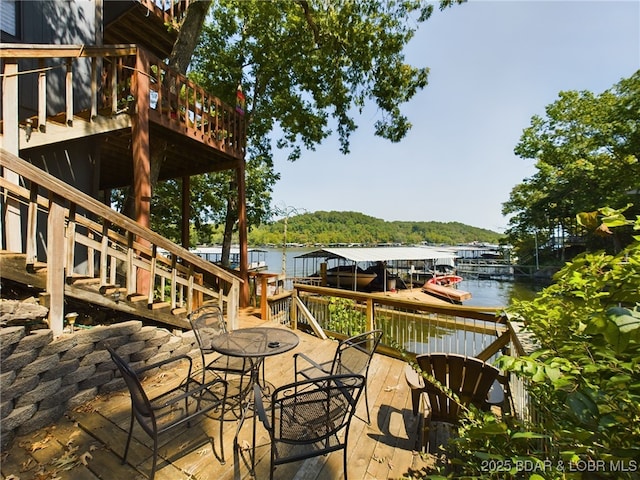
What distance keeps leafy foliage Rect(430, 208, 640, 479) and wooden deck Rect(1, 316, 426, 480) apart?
3.74 ft

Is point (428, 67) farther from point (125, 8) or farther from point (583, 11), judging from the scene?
point (125, 8)

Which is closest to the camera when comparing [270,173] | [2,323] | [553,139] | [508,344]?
[2,323]

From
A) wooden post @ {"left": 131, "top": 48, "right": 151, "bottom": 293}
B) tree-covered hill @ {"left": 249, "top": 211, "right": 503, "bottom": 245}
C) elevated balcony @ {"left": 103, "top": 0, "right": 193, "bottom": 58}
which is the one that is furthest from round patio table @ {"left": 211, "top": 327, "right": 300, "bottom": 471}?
tree-covered hill @ {"left": 249, "top": 211, "right": 503, "bottom": 245}

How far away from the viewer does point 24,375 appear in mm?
2180

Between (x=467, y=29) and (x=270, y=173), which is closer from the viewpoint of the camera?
(x=467, y=29)

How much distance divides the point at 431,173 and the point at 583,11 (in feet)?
37.4

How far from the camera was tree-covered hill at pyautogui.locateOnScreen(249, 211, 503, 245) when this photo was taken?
3222cm

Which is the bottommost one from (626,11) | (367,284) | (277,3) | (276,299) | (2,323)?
(367,284)

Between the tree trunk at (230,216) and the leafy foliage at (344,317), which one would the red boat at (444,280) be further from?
the leafy foliage at (344,317)

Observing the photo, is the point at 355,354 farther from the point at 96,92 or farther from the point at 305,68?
the point at 305,68

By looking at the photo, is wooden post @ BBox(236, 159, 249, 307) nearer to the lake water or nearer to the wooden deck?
the wooden deck

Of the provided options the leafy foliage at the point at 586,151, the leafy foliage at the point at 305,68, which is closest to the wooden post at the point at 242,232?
the leafy foliage at the point at 305,68

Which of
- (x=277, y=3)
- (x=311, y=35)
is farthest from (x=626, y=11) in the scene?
(x=277, y=3)

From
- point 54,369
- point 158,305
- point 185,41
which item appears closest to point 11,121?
point 158,305
